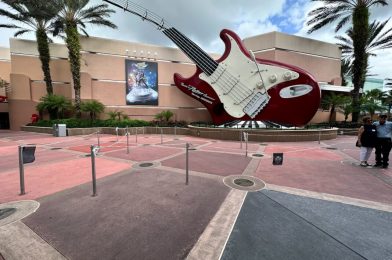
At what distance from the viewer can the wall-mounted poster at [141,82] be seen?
22.4m

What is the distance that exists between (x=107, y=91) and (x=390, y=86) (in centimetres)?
4120

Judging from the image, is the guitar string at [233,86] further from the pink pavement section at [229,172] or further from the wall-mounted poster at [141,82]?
the wall-mounted poster at [141,82]

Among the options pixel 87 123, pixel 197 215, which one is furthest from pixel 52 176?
pixel 87 123

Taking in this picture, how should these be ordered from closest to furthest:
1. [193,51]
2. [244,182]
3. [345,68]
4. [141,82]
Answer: [244,182], [193,51], [141,82], [345,68]

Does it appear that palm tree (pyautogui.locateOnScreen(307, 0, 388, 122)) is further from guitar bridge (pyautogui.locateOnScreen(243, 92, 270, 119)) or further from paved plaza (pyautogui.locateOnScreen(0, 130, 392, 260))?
paved plaza (pyautogui.locateOnScreen(0, 130, 392, 260))

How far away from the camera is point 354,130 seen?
19.3 meters

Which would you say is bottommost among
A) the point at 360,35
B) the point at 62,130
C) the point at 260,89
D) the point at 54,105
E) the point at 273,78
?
the point at 62,130

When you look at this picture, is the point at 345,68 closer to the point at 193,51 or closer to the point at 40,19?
the point at 193,51

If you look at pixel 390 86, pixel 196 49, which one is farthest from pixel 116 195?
pixel 390 86

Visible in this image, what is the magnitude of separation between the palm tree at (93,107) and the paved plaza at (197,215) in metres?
14.4

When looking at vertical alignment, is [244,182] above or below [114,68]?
below

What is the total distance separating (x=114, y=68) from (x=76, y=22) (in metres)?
5.20

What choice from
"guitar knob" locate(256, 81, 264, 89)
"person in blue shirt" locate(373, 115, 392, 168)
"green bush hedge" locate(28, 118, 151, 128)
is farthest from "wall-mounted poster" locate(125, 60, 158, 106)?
"person in blue shirt" locate(373, 115, 392, 168)

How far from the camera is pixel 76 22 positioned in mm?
18969
